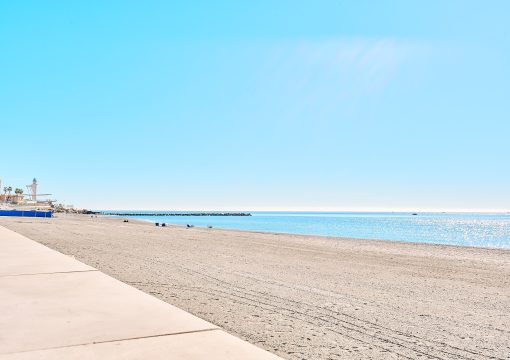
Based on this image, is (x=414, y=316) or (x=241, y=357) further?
(x=414, y=316)

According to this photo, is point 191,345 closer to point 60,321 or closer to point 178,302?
point 60,321

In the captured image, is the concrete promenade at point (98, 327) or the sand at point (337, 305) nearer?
the concrete promenade at point (98, 327)

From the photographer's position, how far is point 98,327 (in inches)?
143

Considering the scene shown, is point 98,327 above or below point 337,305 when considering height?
above

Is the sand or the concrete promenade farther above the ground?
the concrete promenade

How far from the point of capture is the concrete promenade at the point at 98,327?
2986 mm

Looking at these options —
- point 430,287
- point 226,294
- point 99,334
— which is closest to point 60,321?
point 99,334

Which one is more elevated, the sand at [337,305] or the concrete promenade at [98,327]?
the concrete promenade at [98,327]

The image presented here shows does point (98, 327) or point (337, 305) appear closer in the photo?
point (98, 327)

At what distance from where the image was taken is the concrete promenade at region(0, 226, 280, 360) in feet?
9.80

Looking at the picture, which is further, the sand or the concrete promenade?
the sand

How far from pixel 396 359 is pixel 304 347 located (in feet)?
3.22

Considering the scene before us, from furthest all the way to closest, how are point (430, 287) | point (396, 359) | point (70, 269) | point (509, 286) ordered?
point (509, 286) → point (430, 287) → point (70, 269) → point (396, 359)

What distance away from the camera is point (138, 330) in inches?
139
